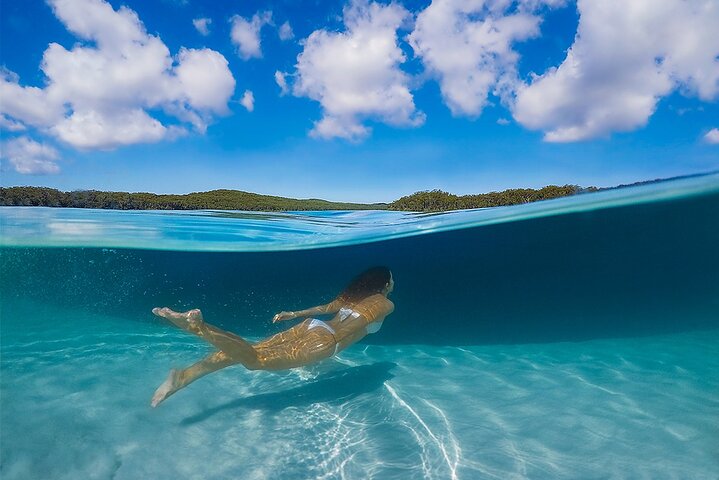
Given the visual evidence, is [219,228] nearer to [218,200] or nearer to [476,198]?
[218,200]

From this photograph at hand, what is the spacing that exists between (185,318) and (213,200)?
54.6ft

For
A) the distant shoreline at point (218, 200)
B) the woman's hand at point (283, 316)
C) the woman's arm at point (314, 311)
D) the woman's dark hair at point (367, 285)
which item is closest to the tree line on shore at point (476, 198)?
the distant shoreline at point (218, 200)

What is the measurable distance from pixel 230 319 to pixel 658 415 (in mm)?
13426

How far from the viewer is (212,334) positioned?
4355mm

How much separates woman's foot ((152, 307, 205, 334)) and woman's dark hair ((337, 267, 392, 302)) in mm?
3170

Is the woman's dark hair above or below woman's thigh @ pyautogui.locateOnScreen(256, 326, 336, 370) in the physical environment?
above

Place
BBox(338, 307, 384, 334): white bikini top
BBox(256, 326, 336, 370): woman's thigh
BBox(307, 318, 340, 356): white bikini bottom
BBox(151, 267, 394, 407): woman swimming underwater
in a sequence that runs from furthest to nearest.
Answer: BBox(338, 307, 384, 334): white bikini top, BBox(307, 318, 340, 356): white bikini bottom, BBox(256, 326, 336, 370): woman's thigh, BBox(151, 267, 394, 407): woman swimming underwater

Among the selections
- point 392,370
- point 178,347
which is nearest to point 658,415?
point 392,370

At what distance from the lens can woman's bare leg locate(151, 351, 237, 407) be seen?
5.00 metres

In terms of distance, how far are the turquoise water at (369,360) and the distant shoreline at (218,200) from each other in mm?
1349

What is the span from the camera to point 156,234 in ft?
43.7

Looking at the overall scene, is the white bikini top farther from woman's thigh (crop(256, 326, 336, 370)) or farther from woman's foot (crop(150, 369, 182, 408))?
woman's foot (crop(150, 369, 182, 408))

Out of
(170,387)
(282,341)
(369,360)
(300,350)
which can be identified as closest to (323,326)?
(300,350)

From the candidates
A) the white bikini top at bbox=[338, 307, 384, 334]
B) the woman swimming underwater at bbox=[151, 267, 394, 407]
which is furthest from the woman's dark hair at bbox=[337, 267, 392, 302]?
the white bikini top at bbox=[338, 307, 384, 334]
